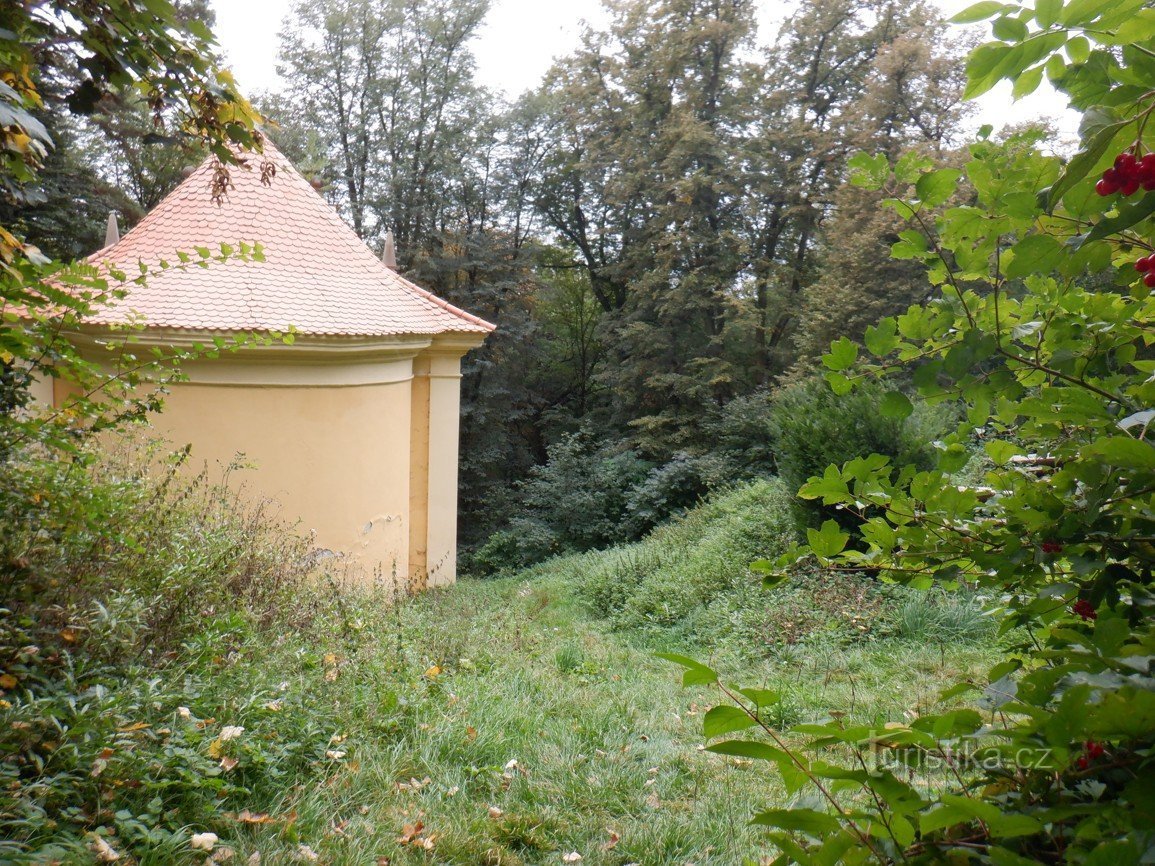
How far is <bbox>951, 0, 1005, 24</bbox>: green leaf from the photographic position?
110cm

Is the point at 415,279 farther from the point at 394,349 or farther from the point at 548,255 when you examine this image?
the point at 394,349

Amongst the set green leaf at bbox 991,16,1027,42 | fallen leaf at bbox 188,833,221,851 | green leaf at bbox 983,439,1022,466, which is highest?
green leaf at bbox 991,16,1027,42

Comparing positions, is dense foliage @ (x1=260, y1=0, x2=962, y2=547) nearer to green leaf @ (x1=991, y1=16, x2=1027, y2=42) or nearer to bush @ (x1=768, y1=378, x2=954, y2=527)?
bush @ (x1=768, y1=378, x2=954, y2=527)

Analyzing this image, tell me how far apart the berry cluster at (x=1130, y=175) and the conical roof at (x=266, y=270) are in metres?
8.97

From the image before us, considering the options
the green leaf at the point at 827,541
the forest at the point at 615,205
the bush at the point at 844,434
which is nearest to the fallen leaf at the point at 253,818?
the green leaf at the point at 827,541

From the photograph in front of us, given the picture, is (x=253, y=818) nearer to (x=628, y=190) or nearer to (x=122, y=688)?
(x=122, y=688)

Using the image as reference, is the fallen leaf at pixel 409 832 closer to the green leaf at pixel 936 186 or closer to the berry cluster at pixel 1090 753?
the berry cluster at pixel 1090 753

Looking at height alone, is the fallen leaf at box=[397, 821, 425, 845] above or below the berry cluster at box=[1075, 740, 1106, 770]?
below

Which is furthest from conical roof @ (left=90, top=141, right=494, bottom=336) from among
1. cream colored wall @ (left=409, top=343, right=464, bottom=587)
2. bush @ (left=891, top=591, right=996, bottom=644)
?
bush @ (left=891, top=591, right=996, bottom=644)

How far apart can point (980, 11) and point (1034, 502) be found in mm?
807

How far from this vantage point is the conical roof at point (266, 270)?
905 cm

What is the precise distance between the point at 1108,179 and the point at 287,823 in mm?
3033

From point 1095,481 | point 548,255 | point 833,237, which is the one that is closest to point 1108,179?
point 1095,481

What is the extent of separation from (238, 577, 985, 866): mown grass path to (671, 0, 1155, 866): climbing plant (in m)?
0.51
